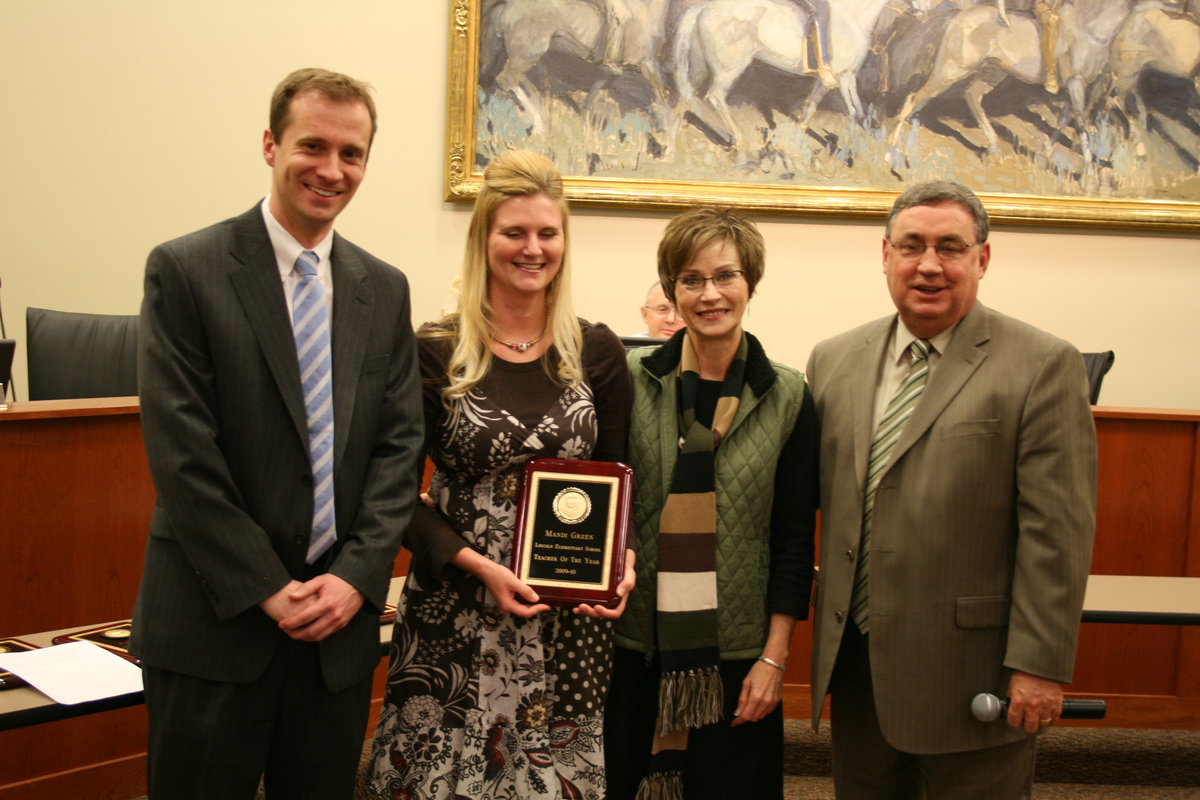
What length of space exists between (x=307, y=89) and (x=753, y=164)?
12.9 ft

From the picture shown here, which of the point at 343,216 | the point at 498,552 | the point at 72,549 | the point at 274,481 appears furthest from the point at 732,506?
the point at 343,216

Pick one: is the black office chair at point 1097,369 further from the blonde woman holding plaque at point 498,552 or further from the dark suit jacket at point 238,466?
the dark suit jacket at point 238,466

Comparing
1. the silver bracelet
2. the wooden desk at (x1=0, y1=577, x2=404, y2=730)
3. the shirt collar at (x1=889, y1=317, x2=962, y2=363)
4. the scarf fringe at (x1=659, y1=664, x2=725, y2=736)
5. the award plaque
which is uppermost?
the shirt collar at (x1=889, y1=317, x2=962, y2=363)

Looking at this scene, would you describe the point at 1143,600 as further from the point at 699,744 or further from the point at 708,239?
the point at 708,239

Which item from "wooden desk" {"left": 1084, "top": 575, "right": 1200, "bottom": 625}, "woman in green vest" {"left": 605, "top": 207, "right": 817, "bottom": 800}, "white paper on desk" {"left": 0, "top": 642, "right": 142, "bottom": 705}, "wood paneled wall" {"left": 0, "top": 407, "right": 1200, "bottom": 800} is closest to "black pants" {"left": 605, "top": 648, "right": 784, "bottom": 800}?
"woman in green vest" {"left": 605, "top": 207, "right": 817, "bottom": 800}

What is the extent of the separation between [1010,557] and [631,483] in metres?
0.75

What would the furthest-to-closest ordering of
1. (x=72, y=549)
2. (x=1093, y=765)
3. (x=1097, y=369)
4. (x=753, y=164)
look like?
(x=753, y=164) → (x=1097, y=369) → (x=1093, y=765) → (x=72, y=549)

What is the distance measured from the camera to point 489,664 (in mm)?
1823

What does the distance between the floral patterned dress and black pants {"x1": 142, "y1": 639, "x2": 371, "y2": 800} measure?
0.45 ft

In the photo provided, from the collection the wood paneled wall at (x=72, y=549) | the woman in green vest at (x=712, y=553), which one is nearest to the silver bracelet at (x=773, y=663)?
the woman in green vest at (x=712, y=553)

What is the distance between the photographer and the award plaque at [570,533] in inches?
71.7

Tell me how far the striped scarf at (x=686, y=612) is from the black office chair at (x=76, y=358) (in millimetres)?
2985

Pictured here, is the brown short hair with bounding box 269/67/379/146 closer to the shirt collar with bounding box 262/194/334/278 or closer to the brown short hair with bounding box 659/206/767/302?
the shirt collar with bounding box 262/194/334/278

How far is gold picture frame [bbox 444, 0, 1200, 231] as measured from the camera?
5.16 metres
